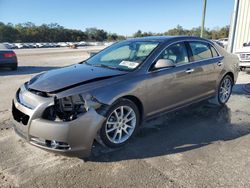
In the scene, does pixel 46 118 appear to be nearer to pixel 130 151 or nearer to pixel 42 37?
pixel 130 151

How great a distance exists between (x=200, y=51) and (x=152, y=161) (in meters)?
2.68

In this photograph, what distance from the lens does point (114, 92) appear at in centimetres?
338

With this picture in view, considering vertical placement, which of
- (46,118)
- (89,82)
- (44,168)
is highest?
(89,82)

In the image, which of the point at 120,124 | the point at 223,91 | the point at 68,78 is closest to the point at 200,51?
the point at 223,91

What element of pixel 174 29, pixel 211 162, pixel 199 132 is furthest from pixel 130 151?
pixel 174 29

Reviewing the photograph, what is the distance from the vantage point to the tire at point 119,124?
343 cm

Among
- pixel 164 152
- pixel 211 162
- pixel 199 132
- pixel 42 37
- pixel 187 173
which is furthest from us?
pixel 42 37

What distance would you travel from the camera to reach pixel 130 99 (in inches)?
145

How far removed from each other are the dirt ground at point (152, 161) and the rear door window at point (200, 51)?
4.21 ft

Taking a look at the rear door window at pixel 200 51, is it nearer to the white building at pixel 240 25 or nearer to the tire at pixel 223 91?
the tire at pixel 223 91

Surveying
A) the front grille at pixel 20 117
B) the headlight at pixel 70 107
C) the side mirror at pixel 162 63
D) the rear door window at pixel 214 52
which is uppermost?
the rear door window at pixel 214 52

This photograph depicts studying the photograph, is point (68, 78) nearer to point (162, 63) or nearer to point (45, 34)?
point (162, 63)

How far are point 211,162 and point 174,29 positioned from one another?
69.3 metres

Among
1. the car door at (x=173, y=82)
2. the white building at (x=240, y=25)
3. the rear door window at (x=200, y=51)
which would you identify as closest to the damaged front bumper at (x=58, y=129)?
the car door at (x=173, y=82)
